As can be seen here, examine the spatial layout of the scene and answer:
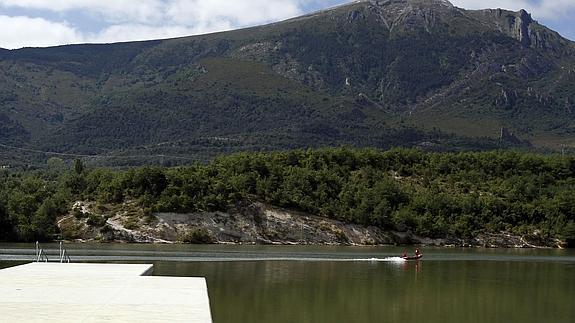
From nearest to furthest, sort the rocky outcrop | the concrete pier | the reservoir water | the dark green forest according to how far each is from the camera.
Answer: the concrete pier < the reservoir water < the rocky outcrop < the dark green forest

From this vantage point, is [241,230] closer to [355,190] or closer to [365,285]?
[355,190]

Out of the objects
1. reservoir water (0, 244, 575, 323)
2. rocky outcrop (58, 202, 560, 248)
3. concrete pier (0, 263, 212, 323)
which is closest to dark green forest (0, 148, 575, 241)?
rocky outcrop (58, 202, 560, 248)

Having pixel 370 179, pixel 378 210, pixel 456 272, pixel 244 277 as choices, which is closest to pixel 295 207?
pixel 378 210

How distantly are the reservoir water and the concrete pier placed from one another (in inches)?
98.6

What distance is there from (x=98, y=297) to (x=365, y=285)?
1987 cm

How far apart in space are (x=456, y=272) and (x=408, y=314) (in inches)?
944

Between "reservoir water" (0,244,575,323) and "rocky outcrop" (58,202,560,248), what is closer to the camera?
"reservoir water" (0,244,575,323)

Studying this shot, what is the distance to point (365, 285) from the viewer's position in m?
44.5

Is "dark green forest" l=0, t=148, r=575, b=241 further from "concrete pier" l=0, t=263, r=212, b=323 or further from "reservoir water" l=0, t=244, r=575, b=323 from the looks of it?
"concrete pier" l=0, t=263, r=212, b=323

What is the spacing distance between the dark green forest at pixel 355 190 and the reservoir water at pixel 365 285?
88.2 feet

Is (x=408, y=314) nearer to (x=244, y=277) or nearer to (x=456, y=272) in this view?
(x=244, y=277)

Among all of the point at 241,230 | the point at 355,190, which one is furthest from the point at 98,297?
the point at 355,190

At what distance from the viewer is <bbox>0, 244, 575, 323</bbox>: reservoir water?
109 feet

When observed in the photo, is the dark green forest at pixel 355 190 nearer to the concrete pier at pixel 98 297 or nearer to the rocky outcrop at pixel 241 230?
the rocky outcrop at pixel 241 230
